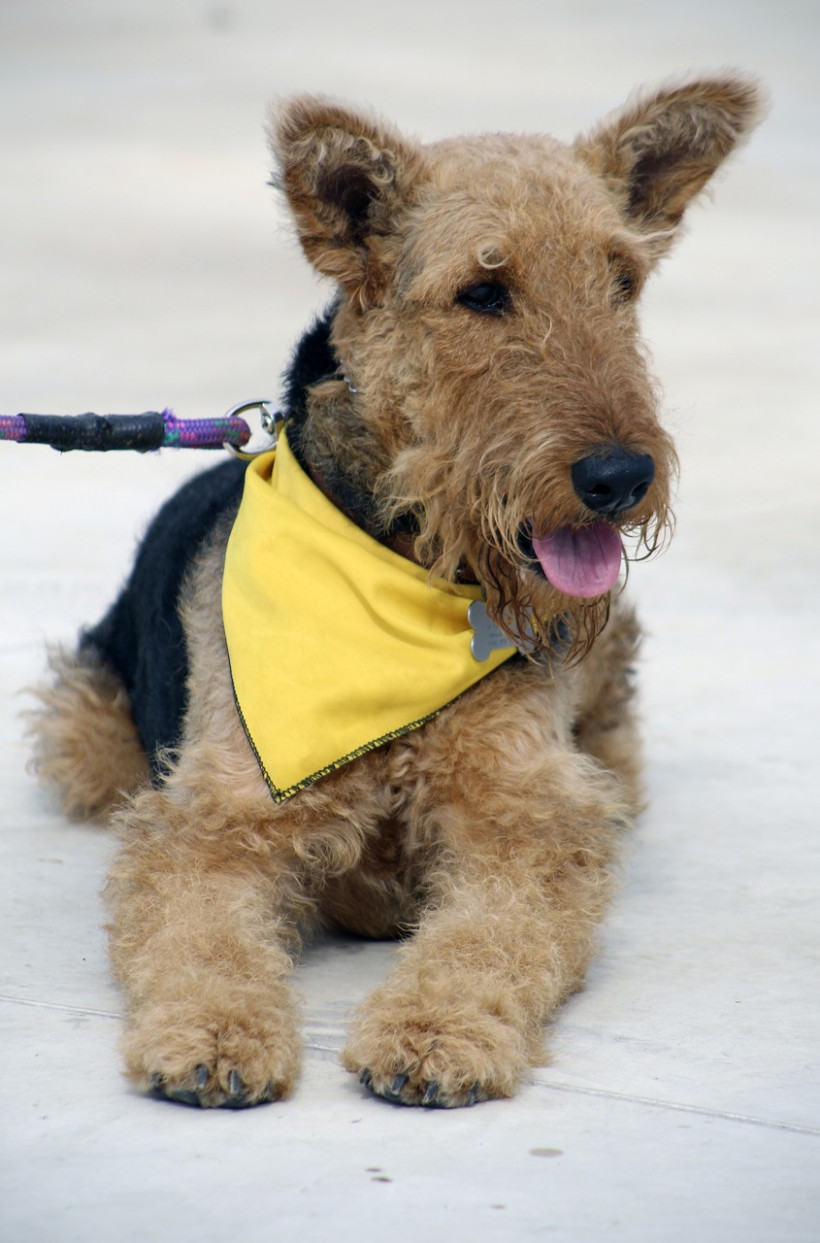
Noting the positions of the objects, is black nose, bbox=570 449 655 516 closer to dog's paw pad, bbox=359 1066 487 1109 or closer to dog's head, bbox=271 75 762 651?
dog's head, bbox=271 75 762 651

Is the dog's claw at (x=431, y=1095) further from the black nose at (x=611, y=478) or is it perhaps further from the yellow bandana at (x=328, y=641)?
the black nose at (x=611, y=478)

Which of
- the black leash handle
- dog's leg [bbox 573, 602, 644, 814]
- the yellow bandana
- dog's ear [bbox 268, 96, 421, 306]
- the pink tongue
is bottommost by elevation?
dog's leg [bbox 573, 602, 644, 814]

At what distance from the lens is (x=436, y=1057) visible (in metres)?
2.52

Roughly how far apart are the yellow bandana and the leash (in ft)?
1.48

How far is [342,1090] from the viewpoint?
2.58m

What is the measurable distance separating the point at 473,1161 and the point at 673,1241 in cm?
37

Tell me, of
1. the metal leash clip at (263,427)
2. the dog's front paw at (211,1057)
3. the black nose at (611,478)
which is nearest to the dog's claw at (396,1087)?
the dog's front paw at (211,1057)

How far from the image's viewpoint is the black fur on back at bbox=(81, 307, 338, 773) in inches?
140

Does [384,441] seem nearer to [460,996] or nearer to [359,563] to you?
[359,563]

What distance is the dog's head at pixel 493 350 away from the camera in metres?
2.87

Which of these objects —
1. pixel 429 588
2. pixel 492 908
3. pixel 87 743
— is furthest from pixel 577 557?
pixel 87 743

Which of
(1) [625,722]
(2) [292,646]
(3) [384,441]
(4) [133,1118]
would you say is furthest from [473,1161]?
(1) [625,722]

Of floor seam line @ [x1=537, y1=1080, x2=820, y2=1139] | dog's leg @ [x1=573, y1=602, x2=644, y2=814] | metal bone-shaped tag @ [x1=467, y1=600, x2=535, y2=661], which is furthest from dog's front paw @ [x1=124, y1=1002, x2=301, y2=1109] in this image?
dog's leg @ [x1=573, y1=602, x2=644, y2=814]

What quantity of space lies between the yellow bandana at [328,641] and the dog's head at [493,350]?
110 mm
